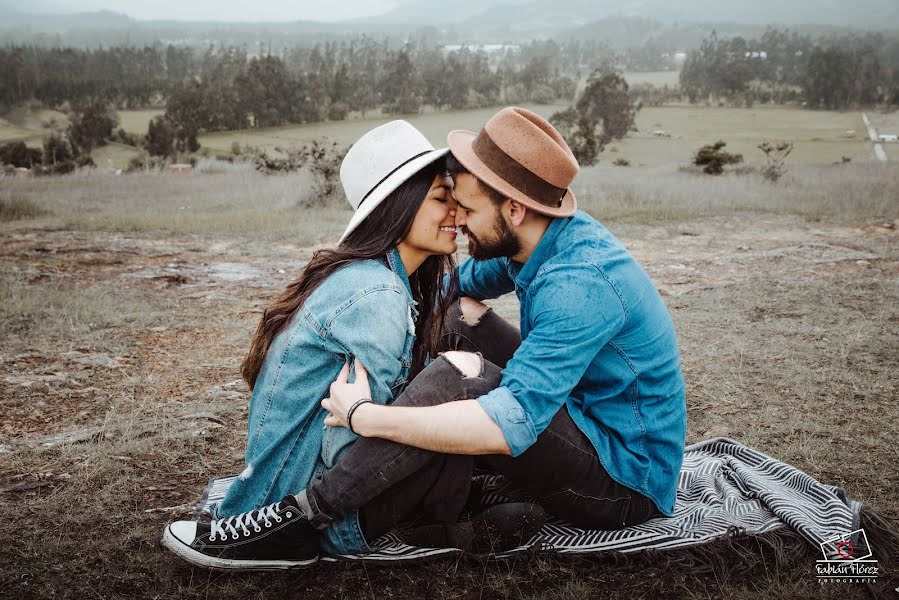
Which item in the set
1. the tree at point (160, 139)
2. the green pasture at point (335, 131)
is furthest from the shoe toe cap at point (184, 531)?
→ the tree at point (160, 139)

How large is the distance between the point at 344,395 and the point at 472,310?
1077mm

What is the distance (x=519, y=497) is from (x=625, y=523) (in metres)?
0.42

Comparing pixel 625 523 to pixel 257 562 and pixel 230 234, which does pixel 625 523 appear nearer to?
pixel 257 562

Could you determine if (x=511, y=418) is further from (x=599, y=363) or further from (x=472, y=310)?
(x=472, y=310)

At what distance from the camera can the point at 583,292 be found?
2.22 meters

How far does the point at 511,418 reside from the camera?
6.90ft

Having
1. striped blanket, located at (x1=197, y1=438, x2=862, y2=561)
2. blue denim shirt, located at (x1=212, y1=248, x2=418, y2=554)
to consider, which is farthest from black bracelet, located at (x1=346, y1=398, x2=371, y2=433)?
striped blanket, located at (x1=197, y1=438, x2=862, y2=561)

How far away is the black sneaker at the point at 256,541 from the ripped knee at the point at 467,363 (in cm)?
75

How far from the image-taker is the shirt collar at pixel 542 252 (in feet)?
8.37

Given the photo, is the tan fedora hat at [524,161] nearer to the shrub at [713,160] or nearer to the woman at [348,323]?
the woman at [348,323]

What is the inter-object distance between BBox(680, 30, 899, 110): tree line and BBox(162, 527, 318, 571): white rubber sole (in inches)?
2412

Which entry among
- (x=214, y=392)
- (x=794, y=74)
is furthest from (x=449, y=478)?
(x=794, y=74)

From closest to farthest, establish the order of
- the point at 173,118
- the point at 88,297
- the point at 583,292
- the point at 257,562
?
the point at 583,292 < the point at 257,562 < the point at 88,297 < the point at 173,118

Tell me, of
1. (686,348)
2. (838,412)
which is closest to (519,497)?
Answer: (838,412)
